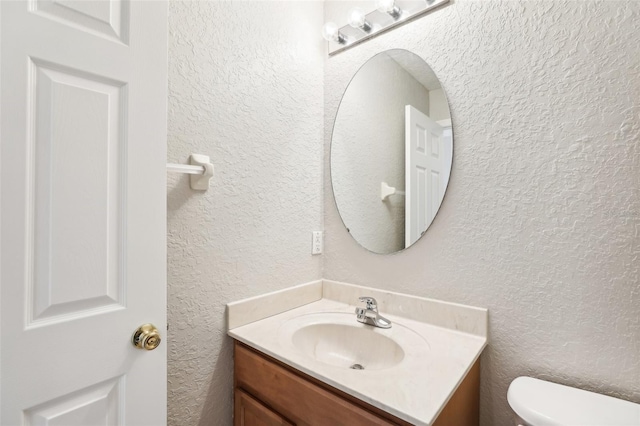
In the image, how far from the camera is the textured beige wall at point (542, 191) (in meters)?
0.88

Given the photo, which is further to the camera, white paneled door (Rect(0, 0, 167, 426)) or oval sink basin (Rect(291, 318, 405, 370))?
oval sink basin (Rect(291, 318, 405, 370))

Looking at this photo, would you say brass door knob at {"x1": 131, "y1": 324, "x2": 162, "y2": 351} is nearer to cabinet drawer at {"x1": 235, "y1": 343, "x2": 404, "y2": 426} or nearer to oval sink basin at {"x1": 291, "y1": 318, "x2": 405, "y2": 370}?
cabinet drawer at {"x1": 235, "y1": 343, "x2": 404, "y2": 426}

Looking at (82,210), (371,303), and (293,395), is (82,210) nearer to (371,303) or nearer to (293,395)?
(293,395)

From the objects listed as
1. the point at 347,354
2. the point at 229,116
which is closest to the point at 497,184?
the point at 347,354

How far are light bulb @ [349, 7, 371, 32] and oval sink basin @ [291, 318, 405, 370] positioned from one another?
1.28 meters

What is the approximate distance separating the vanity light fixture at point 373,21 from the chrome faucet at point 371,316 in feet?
3.86

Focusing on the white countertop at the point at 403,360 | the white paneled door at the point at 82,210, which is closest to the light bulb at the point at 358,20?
the white paneled door at the point at 82,210

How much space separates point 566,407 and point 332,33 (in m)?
1.61

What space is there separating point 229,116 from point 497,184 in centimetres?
100

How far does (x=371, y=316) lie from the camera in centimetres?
118

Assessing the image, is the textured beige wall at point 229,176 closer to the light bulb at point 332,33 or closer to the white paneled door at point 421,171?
the light bulb at point 332,33

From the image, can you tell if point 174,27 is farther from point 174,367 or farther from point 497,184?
point 497,184

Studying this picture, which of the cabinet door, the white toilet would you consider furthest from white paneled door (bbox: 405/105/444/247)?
the cabinet door

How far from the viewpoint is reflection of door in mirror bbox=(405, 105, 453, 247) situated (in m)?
1.19
